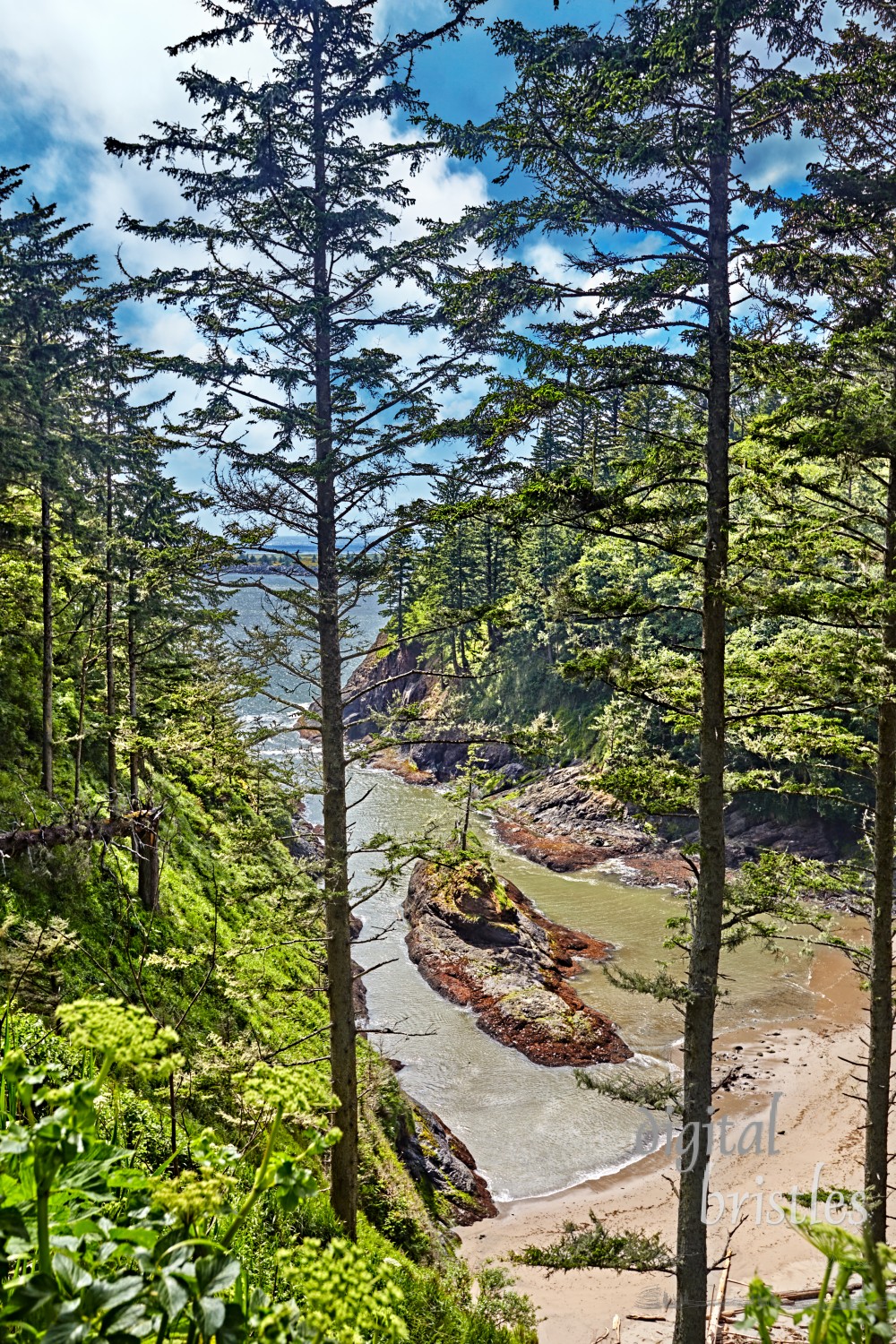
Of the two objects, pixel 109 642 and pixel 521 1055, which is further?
pixel 521 1055

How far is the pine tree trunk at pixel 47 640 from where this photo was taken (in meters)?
13.3

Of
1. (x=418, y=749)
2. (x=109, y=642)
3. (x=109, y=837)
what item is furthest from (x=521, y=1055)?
(x=418, y=749)

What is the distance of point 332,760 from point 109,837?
3.94m

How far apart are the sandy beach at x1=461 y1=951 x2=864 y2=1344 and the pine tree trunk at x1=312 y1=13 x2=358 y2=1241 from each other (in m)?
4.14

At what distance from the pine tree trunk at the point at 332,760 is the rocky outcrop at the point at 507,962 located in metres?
9.60

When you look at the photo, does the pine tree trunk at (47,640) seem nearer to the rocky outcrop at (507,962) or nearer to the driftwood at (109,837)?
the driftwood at (109,837)

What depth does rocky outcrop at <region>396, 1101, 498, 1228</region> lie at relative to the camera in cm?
1467

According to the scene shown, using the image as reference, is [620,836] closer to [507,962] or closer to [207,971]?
Answer: [507,962]

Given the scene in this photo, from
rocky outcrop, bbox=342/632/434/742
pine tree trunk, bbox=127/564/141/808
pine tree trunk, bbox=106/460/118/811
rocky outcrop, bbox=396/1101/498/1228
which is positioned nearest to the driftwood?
pine tree trunk, bbox=106/460/118/811

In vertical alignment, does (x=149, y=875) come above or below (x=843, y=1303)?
below

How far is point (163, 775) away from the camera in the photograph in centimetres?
1994

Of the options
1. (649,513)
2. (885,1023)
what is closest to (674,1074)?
(885,1023)

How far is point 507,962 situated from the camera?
2434 centimetres

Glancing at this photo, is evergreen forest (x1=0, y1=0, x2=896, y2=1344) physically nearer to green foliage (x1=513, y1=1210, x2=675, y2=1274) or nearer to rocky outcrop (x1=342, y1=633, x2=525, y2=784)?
green foliage (x1=513, y1=1210, x2=675, y2=1274)
